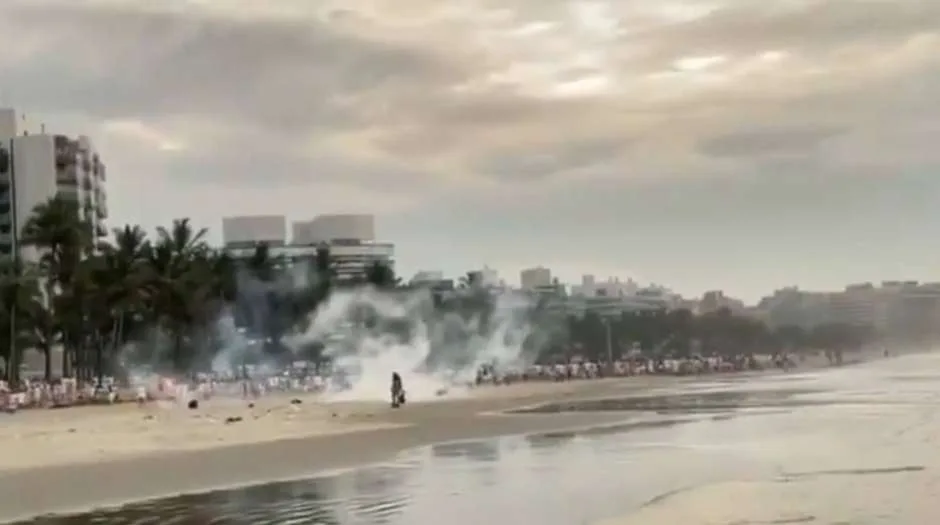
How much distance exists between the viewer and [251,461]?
27.9m

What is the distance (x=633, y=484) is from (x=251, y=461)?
9996mm

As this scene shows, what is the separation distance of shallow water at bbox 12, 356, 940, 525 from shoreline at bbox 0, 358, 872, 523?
114cm

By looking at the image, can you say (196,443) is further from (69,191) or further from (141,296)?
(69,191)

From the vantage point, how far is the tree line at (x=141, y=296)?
230ft

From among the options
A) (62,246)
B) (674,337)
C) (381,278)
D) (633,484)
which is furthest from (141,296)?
(674,337)

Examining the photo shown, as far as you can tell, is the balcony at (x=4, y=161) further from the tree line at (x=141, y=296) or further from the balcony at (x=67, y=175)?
the tree line at (x=141, y=296)

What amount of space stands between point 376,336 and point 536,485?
67883 mm

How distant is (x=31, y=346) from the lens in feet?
266

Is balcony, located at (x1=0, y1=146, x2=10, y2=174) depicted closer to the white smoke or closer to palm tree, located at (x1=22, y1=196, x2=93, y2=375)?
the white smoke

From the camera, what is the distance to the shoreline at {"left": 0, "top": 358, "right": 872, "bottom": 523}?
70.6 feet

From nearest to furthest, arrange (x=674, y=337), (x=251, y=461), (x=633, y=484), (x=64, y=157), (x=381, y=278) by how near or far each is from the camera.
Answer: (x=633, y=484) → (x=251, y=461) → (x=381, y=278) → (x=64, y=157) → (x=674, y=337)

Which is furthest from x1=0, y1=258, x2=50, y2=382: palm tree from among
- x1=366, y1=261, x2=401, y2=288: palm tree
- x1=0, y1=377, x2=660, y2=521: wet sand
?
x1=366, y1=261, x2=401, y2=288: palm tree

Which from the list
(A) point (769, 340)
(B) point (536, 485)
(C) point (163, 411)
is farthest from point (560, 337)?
(B) point (536, 485)

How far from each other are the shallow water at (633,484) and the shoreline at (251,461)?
3.73 feet
